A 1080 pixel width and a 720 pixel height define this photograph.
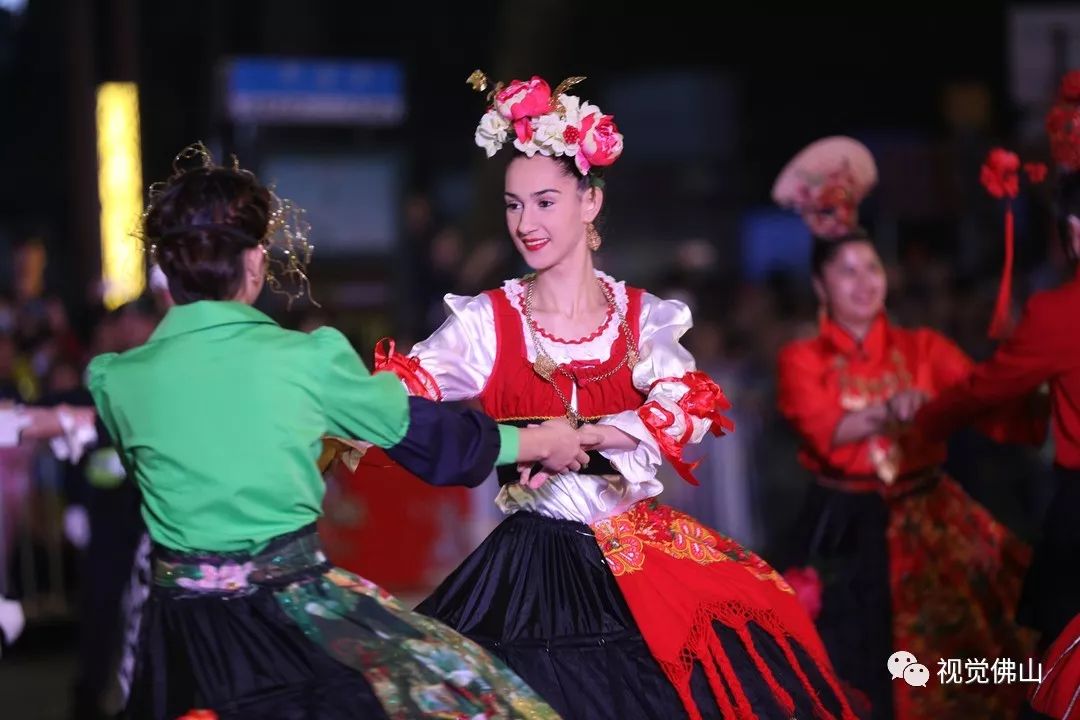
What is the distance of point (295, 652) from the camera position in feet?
11.3

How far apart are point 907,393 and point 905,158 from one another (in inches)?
225

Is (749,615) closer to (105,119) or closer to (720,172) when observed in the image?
(105,119)

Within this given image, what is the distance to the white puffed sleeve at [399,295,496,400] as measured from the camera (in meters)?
4.34

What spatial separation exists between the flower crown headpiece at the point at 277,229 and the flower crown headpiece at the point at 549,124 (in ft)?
1.96

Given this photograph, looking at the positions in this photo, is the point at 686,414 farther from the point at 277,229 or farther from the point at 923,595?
the point at 923,595

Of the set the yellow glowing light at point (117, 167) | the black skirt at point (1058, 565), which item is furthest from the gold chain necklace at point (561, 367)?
the yellow glowing light at point (117, 167)

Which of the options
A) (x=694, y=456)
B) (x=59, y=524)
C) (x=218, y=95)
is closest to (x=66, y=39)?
(x=218, y=95)

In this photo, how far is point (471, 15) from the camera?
66.8 feet

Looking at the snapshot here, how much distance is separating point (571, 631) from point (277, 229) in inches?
45.4

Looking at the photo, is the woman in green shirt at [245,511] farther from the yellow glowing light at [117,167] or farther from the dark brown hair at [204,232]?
the yellow glowing light at [117,167]

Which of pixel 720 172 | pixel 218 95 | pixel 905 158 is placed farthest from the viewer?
pixel 720 172

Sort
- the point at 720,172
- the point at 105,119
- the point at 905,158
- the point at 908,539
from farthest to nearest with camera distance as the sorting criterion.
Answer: the point at 720,172 → the point at 105,119 → the point at 905,158 → the point at 908,539

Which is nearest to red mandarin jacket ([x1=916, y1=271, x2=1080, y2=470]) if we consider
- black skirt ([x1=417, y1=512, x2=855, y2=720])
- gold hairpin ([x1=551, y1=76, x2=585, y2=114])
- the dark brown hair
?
black skirt ([x1=417, y1=512, x2=855, y2=720])

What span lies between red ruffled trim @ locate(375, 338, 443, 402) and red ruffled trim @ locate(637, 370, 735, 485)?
0.53 meters
